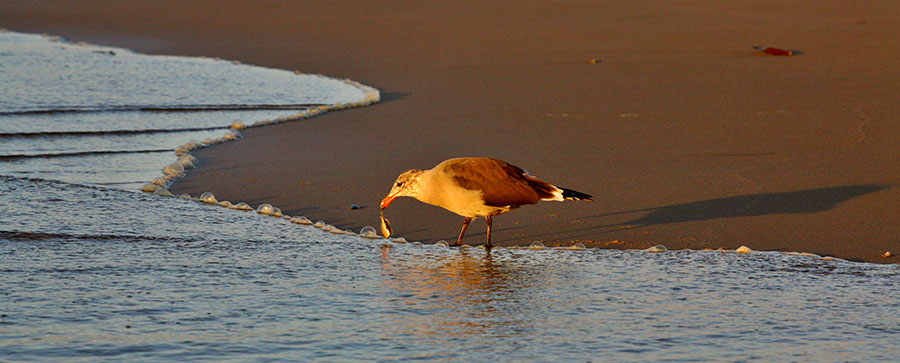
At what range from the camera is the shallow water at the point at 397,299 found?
16.5 feet

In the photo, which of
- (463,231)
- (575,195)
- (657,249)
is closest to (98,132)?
(463,231)

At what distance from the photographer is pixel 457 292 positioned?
6078 mm

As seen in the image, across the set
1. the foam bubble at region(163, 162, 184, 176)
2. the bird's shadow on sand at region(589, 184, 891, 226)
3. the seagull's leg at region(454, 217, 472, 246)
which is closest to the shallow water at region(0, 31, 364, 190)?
the foam bubble at region(163, 162, 184, 176)

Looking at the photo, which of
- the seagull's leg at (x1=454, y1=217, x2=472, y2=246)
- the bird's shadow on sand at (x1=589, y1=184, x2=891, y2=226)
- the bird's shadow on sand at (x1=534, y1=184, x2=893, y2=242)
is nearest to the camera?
the seagull's leg at (x1=454, y1=217, x2=472, y2=246)

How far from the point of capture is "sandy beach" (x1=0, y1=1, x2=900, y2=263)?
7.98 m

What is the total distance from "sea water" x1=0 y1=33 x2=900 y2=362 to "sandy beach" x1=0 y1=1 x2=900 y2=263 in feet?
2.18

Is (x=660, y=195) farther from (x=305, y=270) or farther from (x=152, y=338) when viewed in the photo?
(x=152, y=338)

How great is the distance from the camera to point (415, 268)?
668 cm

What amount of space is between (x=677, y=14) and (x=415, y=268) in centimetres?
1891

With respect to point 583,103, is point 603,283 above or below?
below

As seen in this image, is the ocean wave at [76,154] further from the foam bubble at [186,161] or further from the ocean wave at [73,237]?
the ocean wave at [73,237]

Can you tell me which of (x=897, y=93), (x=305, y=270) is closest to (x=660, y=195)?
(x=305, y=270)

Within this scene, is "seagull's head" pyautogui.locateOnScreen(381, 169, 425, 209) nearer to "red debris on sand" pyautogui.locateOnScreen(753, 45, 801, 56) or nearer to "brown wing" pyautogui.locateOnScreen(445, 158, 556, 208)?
"brown wing" pyautogui.locateOnScreen(445, 158, 556, 208)

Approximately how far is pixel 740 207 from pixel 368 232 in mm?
2892
